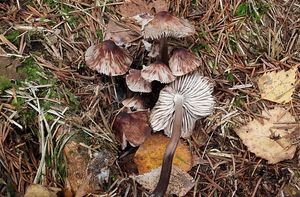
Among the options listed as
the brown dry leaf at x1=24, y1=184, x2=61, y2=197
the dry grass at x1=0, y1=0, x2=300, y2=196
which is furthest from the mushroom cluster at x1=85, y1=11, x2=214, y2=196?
the brown dry leaf at x1=24, y1=184, x2=61, y2=197

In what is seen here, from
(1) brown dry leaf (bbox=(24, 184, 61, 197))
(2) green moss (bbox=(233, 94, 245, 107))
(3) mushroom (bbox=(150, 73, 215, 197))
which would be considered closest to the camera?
(1) brown dry leaf (bbox=(24, 184, 61, 197))

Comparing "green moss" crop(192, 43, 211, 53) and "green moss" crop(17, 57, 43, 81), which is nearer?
"green moss" crop(17, 57, 43, 81)

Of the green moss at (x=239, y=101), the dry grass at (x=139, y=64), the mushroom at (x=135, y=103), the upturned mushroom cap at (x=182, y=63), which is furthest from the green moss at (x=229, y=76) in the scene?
the mushroom at (x=135, y=103)

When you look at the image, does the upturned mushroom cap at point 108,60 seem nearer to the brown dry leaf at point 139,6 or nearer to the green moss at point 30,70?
the green moss at point 30,70

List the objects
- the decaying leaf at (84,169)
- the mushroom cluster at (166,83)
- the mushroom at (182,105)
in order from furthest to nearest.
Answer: the mushroom at (182,105) → the mushroom cluster at (166,83) → the decaying leaf at (84,169)

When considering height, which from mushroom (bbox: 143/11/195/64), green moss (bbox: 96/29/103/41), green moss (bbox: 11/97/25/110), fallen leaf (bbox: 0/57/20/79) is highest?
mushroom (bbox: 143/11/195/64)

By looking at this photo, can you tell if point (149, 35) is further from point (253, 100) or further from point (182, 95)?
point (253, 100)

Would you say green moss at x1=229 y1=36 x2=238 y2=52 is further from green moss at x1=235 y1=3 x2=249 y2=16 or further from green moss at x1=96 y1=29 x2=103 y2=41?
green moss at x1=96 y1=29 x2=103 y2=41
